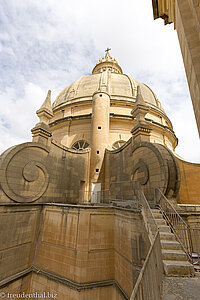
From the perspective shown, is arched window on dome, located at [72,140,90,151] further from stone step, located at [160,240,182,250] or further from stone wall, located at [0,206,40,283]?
stone step, located at [160,240,182,250]

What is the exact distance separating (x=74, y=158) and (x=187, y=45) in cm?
1111

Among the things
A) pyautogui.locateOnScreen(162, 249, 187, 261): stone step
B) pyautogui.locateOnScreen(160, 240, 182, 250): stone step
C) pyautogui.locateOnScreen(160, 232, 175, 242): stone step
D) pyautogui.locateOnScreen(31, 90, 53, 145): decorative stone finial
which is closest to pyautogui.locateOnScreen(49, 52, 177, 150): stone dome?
pyautogui.locateOnScreen(31, 90, 53, 145): decorative stone finial

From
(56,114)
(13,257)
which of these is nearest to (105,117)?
(56,114)

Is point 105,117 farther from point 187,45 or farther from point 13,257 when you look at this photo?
point 13,257

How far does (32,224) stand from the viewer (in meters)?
9.18

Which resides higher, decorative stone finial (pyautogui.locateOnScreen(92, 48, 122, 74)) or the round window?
decorative stone finial (pyautogui.locateOnScreen(92, 48, 122, 74))

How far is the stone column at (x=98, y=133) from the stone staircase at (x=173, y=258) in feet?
31.6

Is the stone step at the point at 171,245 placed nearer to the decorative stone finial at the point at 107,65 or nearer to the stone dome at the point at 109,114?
the stone dome at the point at 109,114

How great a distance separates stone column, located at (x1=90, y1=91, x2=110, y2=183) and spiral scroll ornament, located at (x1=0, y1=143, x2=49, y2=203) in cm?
472

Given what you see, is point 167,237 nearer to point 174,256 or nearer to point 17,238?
point 174,256

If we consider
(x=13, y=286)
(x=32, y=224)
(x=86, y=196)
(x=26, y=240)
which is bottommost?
(x=13, y=286)

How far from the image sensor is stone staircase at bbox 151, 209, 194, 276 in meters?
3.24

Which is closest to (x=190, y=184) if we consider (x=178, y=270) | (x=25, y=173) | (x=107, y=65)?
(x=178, y=270)

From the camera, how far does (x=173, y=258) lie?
3.63m
